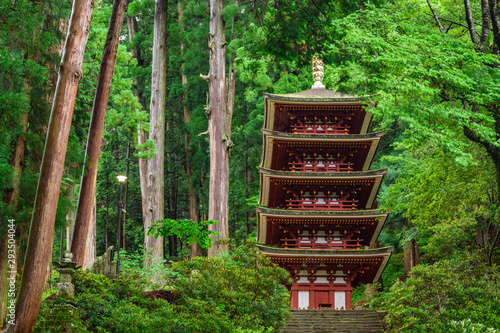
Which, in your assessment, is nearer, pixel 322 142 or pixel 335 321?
pixel 335 321

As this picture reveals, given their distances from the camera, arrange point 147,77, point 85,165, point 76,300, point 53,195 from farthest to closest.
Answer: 1. point 147,77
2. point 85,165
3. point 76,300
4. point 53,195

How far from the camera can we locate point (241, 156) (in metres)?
29.0

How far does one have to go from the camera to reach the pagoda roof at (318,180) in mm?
18906

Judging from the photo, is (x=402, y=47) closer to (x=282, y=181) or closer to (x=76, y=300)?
(x=76, y=300)

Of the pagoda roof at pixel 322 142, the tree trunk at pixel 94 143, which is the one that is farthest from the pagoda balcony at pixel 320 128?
the tree trunk at pixel 94 143

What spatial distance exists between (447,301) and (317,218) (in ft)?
25.3

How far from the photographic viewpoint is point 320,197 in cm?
2019

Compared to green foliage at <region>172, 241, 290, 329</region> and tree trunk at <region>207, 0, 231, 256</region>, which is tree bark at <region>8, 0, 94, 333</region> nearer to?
green foliage at <region>172, 241, 290, 329</region>

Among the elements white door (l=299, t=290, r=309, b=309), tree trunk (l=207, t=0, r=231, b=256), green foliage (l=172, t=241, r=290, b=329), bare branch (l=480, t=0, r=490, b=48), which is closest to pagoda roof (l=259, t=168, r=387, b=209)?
tree trunk (l=207, t=0, r=231, b=256)

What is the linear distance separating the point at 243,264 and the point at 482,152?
7.85 meters

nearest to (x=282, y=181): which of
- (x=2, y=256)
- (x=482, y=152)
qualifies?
Answer: (x=482, y=152)

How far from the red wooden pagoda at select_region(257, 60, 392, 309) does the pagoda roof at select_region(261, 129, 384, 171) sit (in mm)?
37

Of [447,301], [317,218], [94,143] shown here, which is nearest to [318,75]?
[317,218]

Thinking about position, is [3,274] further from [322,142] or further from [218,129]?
[322,142]
